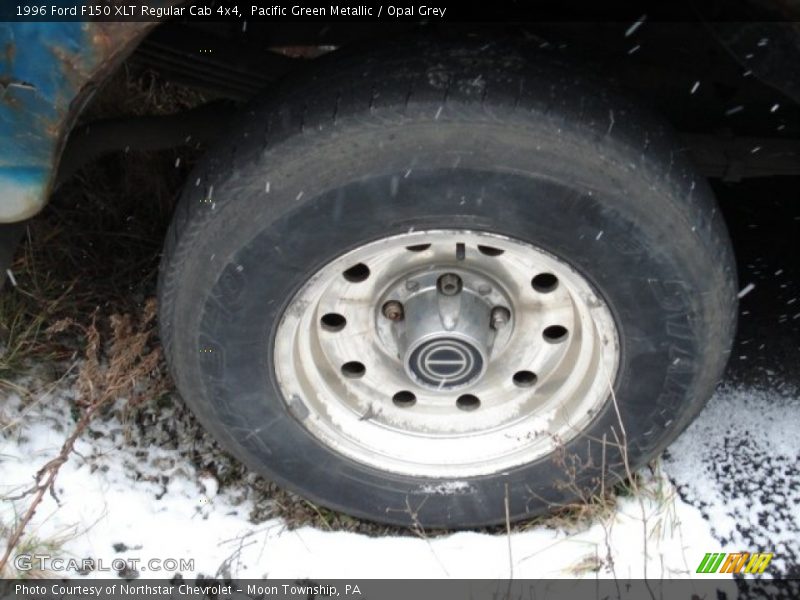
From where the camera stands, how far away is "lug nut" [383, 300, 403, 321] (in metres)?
2.44

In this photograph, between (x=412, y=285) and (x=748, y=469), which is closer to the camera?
(x=412, y=285)

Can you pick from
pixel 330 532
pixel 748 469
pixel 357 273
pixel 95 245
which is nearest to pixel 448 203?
pixel 357 273

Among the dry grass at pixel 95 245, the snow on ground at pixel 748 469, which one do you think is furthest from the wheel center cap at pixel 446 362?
the dry grass at pixel 95 245

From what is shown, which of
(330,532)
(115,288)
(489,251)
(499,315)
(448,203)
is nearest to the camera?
(448,203)

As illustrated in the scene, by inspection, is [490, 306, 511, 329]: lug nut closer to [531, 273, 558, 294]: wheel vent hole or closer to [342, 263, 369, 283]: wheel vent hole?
[531, 273, 558, 294]: wheel vent hole

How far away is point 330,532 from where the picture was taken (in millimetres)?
2652

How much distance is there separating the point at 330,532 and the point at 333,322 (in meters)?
0.59

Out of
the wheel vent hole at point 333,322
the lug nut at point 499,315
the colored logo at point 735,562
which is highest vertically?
the wheel vent hole at point 333,322

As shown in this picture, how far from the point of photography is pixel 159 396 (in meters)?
2.96

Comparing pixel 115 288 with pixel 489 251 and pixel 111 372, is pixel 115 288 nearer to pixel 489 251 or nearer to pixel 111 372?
pixel 111 372

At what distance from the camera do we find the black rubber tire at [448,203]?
2021 mm

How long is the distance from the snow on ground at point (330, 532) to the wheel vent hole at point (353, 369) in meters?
0.45

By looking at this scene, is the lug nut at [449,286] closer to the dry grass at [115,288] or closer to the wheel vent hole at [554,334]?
the wheel vent hole at [554,334]

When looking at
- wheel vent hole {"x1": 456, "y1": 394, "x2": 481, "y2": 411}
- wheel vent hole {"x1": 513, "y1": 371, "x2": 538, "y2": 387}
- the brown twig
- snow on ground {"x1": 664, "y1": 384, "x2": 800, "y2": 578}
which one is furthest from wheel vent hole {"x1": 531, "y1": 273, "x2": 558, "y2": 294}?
the brown twig
